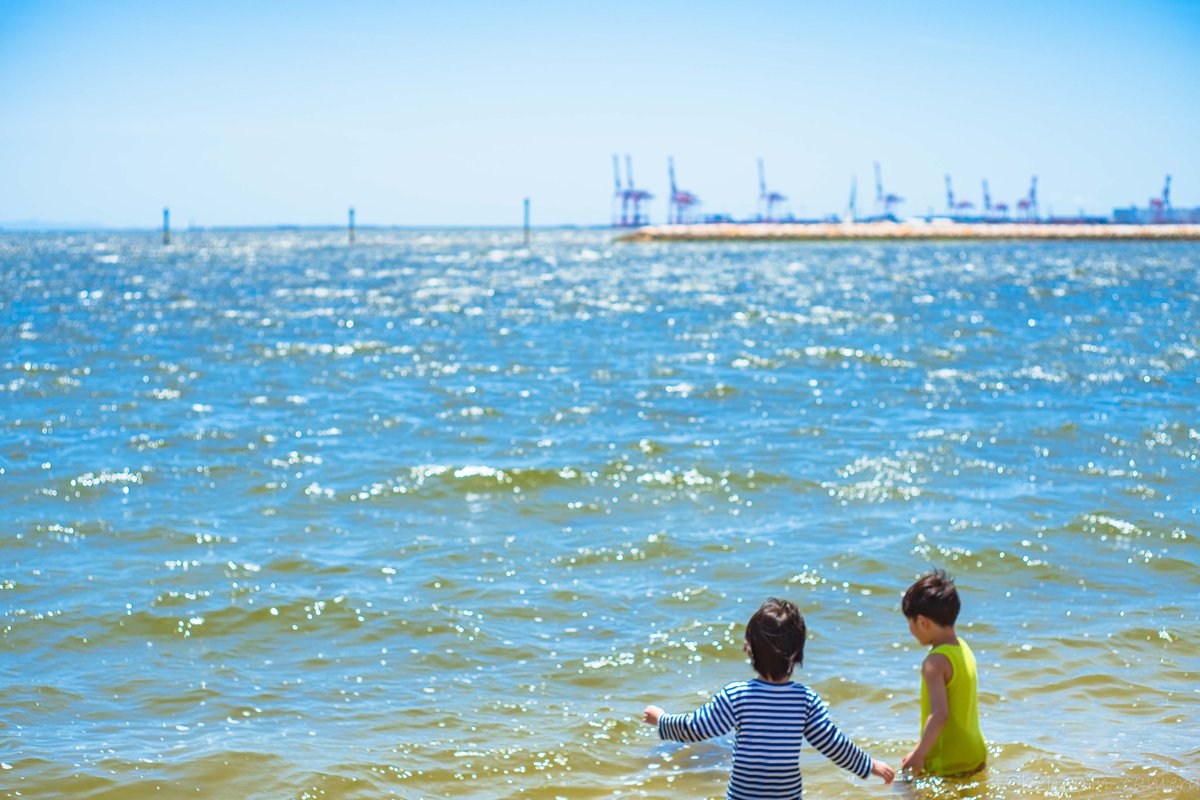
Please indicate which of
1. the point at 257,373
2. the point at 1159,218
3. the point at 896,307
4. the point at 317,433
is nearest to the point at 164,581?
the point at 317,433

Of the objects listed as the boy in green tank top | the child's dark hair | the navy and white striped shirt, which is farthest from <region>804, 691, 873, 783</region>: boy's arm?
the boy in green tank top

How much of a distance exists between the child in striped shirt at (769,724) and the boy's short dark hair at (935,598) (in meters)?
0.58

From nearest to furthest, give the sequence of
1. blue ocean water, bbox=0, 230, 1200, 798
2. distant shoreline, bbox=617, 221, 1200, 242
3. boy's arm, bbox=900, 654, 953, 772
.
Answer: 1. boy's arm, bbox=900, 654, 953, 772
2. blue ocean water, bbox=0, 230, 1200, 798
3. distant shoreline, bbox=617, 221, 1200, 242

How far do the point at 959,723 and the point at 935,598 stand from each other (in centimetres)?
64

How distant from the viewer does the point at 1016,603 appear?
25.6 ft

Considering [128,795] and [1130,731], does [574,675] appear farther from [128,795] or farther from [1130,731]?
[1130,731]

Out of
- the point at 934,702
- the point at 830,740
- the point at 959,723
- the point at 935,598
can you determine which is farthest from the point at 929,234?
the point at 830,740

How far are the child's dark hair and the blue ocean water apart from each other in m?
1.42

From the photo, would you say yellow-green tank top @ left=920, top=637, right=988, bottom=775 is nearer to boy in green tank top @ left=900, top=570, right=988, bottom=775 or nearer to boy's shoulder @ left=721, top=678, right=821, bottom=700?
boy in green tank top @ left=900, top=570, right=988, bottom=775

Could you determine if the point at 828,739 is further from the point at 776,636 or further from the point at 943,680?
the point at 943,680

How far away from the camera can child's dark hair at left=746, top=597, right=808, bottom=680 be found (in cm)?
376

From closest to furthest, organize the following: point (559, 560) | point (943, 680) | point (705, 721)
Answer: point (705, 721)
point (943, 680)
point (559, 560)

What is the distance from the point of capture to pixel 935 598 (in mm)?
4219

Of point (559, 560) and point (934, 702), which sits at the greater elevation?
point (934, 702)
